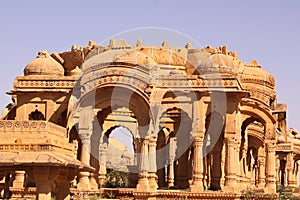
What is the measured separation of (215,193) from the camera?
24.0 m

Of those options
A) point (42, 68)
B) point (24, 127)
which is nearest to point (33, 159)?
point (24, 127)

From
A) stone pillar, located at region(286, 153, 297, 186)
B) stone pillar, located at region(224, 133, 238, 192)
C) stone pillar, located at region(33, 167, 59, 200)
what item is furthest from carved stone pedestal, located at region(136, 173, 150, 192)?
stone pillar, located at region(286, 153, 297, 186)

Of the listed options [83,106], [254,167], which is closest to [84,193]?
[83,106]

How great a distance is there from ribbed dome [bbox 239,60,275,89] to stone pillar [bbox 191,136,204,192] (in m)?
9.47

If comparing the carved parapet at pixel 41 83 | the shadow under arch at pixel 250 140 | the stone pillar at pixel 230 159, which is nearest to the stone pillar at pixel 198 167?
the stone pillar at pixel 230 159

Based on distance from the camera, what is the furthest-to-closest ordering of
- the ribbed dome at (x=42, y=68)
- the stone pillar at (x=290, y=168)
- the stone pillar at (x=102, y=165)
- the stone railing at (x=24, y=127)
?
the stone pillar at (x=290, y=168) → the stone pillar at (x=102, y=165) → the ribbed dome at (x=42, y=68) → the stone railing at (x=24, y=127)

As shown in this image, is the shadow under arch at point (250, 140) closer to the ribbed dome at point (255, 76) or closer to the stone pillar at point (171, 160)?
the ribbed dome at point (255, 76)

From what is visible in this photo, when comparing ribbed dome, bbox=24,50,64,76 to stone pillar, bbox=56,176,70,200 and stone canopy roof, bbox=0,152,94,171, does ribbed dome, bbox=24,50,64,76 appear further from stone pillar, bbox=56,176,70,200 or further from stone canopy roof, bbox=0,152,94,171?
stone canopy roof, bbox=0,152,94,171

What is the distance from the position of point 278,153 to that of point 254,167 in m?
4.89

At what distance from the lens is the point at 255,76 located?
34688mm

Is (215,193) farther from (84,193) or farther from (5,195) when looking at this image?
(5,195)

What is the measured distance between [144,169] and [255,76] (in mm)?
12627

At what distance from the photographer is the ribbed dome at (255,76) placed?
34.2 meters

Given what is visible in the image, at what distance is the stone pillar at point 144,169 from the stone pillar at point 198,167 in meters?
1.94
